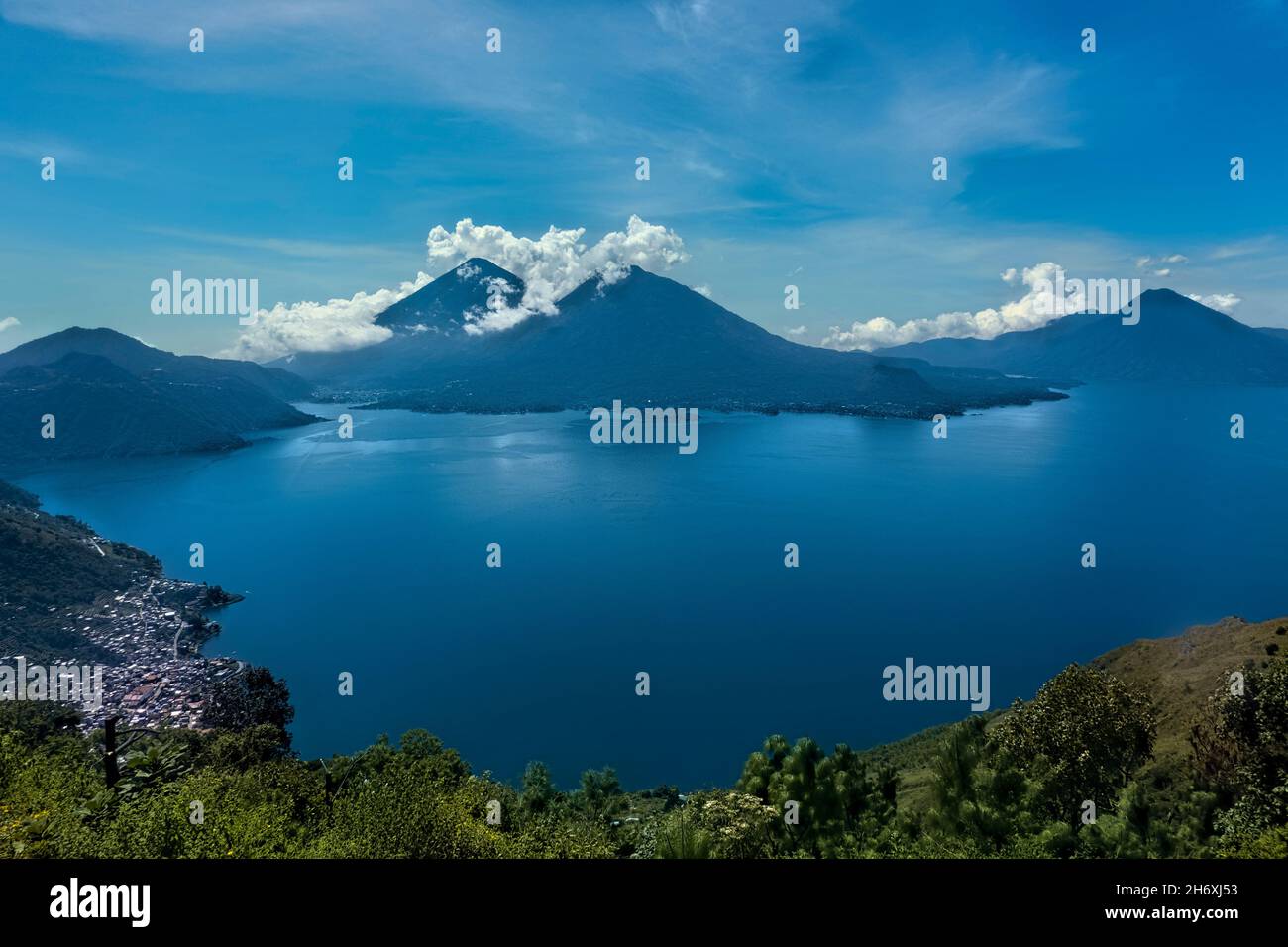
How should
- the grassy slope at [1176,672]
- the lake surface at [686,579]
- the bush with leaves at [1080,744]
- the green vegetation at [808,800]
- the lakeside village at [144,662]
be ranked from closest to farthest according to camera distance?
1. the green vegetation at [808,800]
2. the bush with leaves at [1080,744]
3. the grassy slope at [1176,672]
4. the lakeside village at [144,662]
5. the lake surface at [686,579]

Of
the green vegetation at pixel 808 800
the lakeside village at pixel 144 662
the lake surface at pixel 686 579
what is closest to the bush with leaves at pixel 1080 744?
the green vegetation at pixel 808 800

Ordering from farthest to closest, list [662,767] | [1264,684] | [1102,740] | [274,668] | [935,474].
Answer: [935,474], [274,668], [662,767], [1102,740], [1264,684]

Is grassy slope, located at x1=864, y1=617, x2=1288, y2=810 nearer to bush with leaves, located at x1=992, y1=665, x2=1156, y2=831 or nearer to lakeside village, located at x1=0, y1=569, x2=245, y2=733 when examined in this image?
bush with leaves, located at x1=992, y1=665, x2=1156, y2=831

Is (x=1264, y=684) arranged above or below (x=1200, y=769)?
above

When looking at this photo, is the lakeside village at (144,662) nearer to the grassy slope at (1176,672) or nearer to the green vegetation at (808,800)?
the green vegetation at (808,800)

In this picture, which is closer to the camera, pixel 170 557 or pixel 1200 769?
pixel 1200 769

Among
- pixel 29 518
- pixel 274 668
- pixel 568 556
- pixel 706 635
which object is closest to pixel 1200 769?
pixel 706 635
